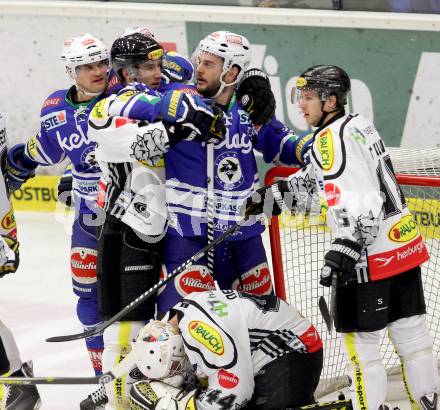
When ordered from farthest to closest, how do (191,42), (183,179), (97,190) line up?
(191,42) < (97,190) < (183,179)

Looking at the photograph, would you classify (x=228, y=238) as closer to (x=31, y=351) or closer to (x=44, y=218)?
(x=31, y=351)

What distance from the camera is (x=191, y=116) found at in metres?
3.83

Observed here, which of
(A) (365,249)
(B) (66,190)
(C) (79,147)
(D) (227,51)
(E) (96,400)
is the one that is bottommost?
(E) (96,400)

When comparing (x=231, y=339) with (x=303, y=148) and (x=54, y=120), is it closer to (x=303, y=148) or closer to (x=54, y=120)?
(x=303, y=148)

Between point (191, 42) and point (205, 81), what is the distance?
2.80 m

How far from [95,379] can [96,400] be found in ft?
1.09

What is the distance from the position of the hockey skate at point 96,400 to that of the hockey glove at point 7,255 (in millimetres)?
615

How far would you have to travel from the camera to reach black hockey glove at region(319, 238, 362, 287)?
11.8ft

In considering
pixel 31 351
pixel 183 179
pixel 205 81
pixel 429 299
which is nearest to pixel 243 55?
pixel 205 81

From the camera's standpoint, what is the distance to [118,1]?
23.1 ft

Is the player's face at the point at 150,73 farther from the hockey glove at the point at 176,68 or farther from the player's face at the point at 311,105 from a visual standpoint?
the player's face at the point at 311,105

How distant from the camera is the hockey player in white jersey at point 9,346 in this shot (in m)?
4.21

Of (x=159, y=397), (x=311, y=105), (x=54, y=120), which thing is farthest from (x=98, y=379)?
(x=311, y=105)

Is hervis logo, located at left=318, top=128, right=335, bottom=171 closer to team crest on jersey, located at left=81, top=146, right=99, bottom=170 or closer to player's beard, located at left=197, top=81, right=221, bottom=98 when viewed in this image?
player's beard, located at left=197, top=81, right=221, bottom=98
